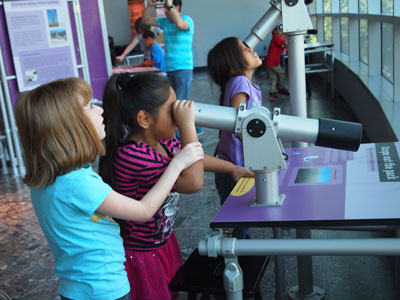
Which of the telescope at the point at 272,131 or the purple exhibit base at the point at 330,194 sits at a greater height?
the telescope at the point at 272,131

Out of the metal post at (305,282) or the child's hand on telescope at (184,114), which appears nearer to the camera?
the child's hand on telescope at (184,114)

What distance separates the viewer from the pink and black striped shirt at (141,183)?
5.19 ft

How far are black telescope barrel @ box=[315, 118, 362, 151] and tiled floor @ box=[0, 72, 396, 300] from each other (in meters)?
1.23

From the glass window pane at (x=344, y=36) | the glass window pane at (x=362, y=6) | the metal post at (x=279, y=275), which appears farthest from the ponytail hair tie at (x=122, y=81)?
the glass window pane at (x=344, y=36)

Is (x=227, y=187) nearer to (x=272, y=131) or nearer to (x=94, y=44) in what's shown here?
(x=272, y=131)

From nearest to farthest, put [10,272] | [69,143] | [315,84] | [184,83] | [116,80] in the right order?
[69,143]
[116,80]
[10,272]
[184,83]
[315,84]

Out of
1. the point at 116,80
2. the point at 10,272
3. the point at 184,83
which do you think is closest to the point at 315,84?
the point at 184,83

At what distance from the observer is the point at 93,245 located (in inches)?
54.1

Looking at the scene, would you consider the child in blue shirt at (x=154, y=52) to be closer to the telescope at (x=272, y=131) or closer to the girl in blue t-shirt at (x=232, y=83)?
the girl in blue t-shirt at (x=232, y=83)

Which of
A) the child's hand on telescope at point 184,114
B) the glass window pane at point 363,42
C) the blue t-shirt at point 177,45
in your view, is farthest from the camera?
the glass window pane at point 363,42

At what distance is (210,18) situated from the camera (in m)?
13.0

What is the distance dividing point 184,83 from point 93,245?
163 inches

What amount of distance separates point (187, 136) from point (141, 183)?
0.79ft

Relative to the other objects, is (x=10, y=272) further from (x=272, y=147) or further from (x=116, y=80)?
(x=272, y=147)
